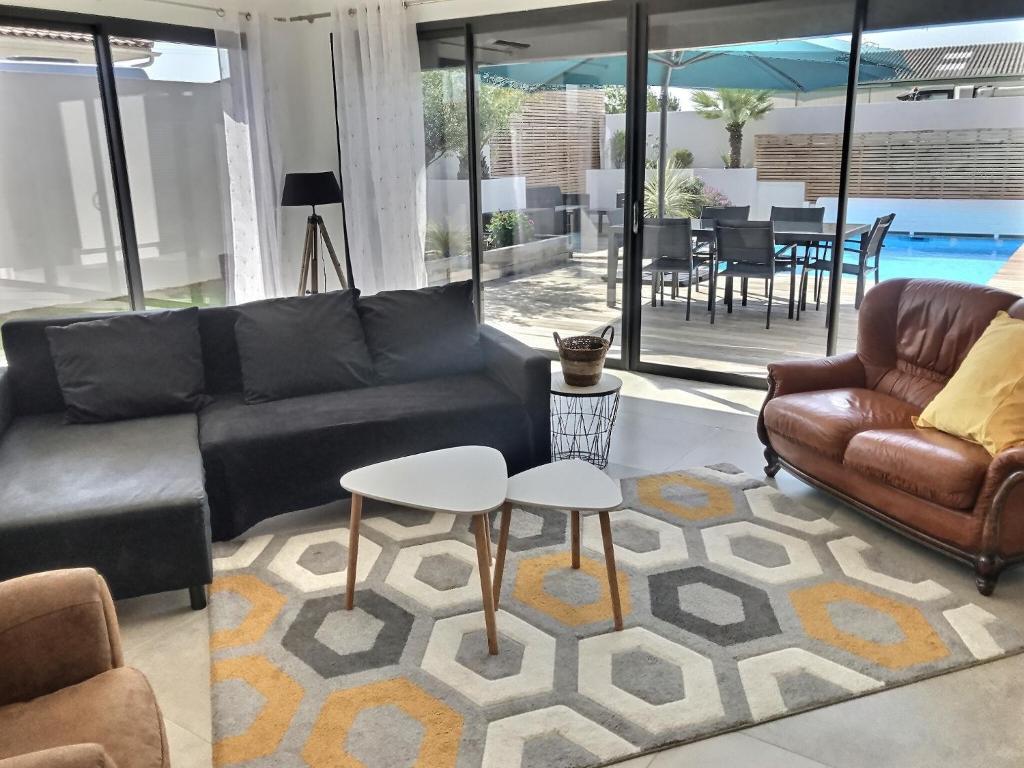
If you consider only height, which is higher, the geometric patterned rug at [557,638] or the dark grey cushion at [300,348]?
the dark grey cushion at [300,348]

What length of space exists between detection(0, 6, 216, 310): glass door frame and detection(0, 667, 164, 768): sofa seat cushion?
12.1ft

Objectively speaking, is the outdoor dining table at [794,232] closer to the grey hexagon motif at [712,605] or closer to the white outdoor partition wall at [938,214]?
the white outdoor partition wall at [938,214]

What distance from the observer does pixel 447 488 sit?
7.70ft

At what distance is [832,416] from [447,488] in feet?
5.33

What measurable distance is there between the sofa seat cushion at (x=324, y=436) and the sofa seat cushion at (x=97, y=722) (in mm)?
1431

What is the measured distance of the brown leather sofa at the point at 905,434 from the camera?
2539 millimetres

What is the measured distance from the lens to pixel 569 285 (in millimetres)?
5348

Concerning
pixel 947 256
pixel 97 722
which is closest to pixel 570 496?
pixel 97 722

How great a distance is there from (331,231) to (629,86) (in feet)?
7.55

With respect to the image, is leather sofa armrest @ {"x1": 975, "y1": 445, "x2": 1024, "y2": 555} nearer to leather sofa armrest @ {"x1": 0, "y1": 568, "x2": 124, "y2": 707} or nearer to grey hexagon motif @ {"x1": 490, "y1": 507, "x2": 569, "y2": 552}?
grey hexagon motif @ {"x1": 490, "y1": 507, "x2": 569, "y2": 552}

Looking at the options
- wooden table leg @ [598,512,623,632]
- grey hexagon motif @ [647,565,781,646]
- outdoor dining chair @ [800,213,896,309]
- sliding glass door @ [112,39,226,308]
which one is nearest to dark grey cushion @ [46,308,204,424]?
sliding glass door @ [112,39,226,308]

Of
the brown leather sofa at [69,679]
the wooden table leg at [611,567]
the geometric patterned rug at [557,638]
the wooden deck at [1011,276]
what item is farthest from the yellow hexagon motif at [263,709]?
the wooden deck at [1011,276]

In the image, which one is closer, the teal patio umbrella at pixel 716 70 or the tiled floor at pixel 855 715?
the tiled floor at pixel 855 715

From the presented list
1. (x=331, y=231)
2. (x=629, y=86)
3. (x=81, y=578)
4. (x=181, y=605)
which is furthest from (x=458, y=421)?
(x=331, y=231)
